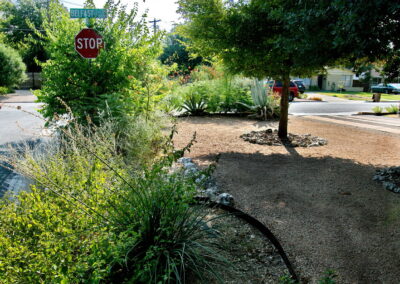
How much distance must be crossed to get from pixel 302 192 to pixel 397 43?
231 centimetres

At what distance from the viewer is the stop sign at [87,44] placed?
560cm

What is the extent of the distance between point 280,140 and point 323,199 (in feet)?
12.5

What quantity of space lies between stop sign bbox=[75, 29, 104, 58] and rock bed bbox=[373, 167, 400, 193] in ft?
17.9

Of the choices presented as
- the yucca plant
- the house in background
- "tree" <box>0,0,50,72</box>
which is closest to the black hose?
the yucca plant

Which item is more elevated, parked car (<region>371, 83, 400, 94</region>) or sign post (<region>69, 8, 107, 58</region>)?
parked car (<region>371, 83, 400, 94</region>)

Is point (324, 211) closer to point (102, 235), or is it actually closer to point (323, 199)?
point (323, 199)

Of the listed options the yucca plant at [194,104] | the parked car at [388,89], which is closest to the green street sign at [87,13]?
the yucca plant at [194,104]

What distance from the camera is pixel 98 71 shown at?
6.19 m

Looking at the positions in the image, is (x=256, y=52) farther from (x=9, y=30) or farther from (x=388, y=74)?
(x=9, y=30)

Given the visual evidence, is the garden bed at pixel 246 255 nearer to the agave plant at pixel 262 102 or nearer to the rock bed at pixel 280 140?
the rock bed at pixel 280 140

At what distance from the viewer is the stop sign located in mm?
5596

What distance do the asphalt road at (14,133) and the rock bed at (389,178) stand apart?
4754mm

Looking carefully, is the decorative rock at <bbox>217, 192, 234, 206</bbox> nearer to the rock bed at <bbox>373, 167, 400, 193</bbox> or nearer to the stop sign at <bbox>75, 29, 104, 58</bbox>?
the rock bed at <bbox>373, 167, 400, 193</bbox>

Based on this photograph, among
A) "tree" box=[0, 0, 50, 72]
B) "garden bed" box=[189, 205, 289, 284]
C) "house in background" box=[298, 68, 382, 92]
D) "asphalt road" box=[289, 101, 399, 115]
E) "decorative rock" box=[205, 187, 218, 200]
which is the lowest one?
"garden bed" box=[189, 205, 289, 284]
